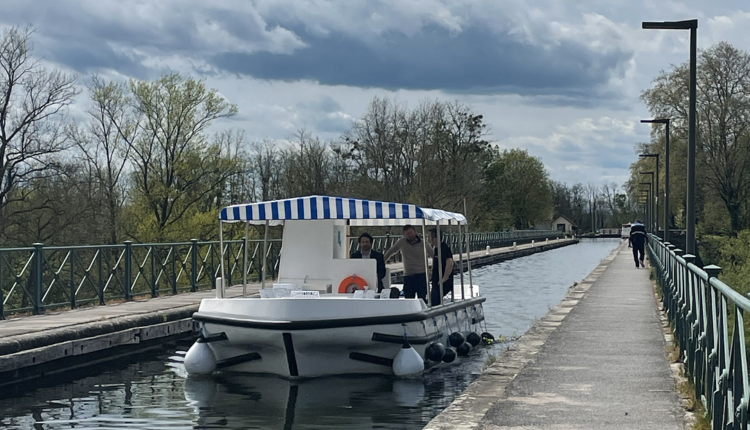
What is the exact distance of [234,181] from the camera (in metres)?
54.2

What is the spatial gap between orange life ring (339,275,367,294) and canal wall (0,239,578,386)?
353 centimetres

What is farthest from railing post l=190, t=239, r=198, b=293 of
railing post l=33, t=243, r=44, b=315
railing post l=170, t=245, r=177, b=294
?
railing post l=33, t=243, r=44, b=315

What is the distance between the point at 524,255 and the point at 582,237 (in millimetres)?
91828

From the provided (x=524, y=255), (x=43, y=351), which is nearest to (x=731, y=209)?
(x=524, y=255)

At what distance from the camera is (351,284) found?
14.3m

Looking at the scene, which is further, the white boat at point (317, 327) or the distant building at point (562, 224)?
the distant building at point (562, 224)

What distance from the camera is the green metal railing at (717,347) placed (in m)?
5.47

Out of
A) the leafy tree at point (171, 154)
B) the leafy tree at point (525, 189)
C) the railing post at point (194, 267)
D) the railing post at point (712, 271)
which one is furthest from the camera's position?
the leafy tree at point (525, 189)

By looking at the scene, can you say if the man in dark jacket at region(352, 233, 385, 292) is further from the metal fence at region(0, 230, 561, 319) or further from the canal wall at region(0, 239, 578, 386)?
the canal wall at region(0, 239, 578, 386)

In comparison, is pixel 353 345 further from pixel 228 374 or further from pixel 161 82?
pixel 161 82

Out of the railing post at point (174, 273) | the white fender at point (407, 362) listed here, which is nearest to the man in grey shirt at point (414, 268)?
the white fender at point (407, 362)

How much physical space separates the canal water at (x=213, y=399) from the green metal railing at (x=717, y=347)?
3.11m

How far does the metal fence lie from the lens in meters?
16.4

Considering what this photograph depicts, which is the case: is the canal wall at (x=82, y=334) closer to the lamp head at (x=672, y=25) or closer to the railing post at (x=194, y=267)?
the railing post at (x=194, y=267)
